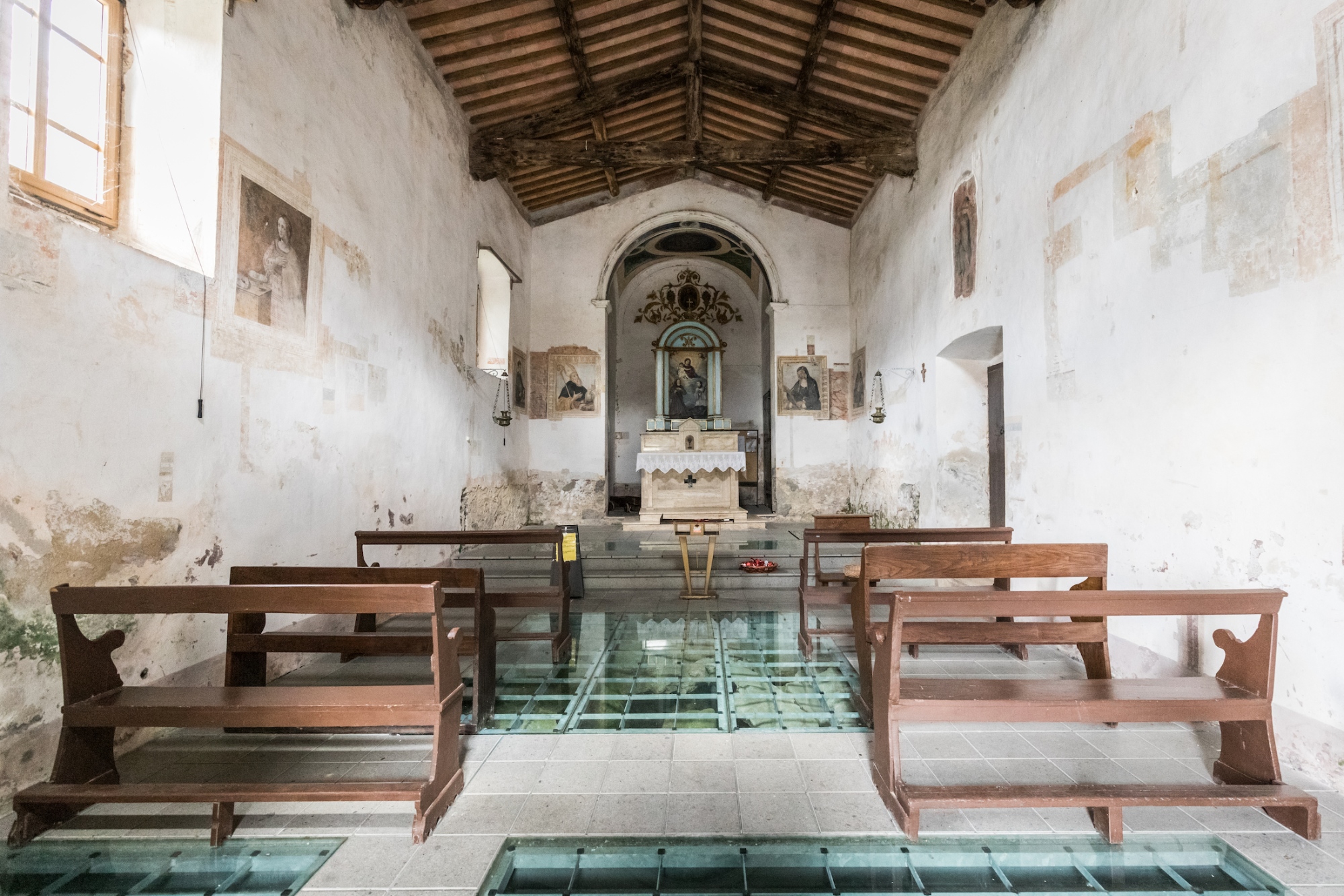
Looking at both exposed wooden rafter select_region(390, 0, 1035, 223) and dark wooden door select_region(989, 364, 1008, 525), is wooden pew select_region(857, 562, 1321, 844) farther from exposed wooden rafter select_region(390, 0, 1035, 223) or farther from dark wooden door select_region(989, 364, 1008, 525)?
exposed wooden rafter select_region(390, 0, 1035, 223)


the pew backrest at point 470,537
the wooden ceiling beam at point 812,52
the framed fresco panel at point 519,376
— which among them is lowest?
the pew backrest at point 470,537

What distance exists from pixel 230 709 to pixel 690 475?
8321mm

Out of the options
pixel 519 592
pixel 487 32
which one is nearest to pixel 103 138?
pixel 519 592

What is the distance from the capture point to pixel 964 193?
6449mm

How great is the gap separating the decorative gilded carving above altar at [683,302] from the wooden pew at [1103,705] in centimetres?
1377

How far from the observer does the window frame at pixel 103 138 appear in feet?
8.98

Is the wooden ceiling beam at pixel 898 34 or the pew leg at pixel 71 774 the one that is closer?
the pew leg at pixel 71 774

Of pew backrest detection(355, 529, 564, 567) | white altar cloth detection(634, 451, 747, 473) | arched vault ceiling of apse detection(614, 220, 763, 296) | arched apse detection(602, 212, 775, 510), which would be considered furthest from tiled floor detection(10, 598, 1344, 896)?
arched vault ceiling of apse detection(614, 220, 763, 296)

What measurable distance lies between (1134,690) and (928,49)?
22.2ft

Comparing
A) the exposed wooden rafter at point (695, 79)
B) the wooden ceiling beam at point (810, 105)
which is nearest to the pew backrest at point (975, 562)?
the exposed wooden rafter at point (695, 79)

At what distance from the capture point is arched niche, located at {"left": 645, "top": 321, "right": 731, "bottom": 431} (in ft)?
46.9

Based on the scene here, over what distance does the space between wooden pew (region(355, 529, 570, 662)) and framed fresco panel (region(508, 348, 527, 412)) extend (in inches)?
229

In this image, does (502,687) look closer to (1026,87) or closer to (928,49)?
(1026,87)

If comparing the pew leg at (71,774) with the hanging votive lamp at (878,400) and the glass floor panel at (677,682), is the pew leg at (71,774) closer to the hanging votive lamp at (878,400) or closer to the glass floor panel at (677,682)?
the glass floor panel at (677,682)
